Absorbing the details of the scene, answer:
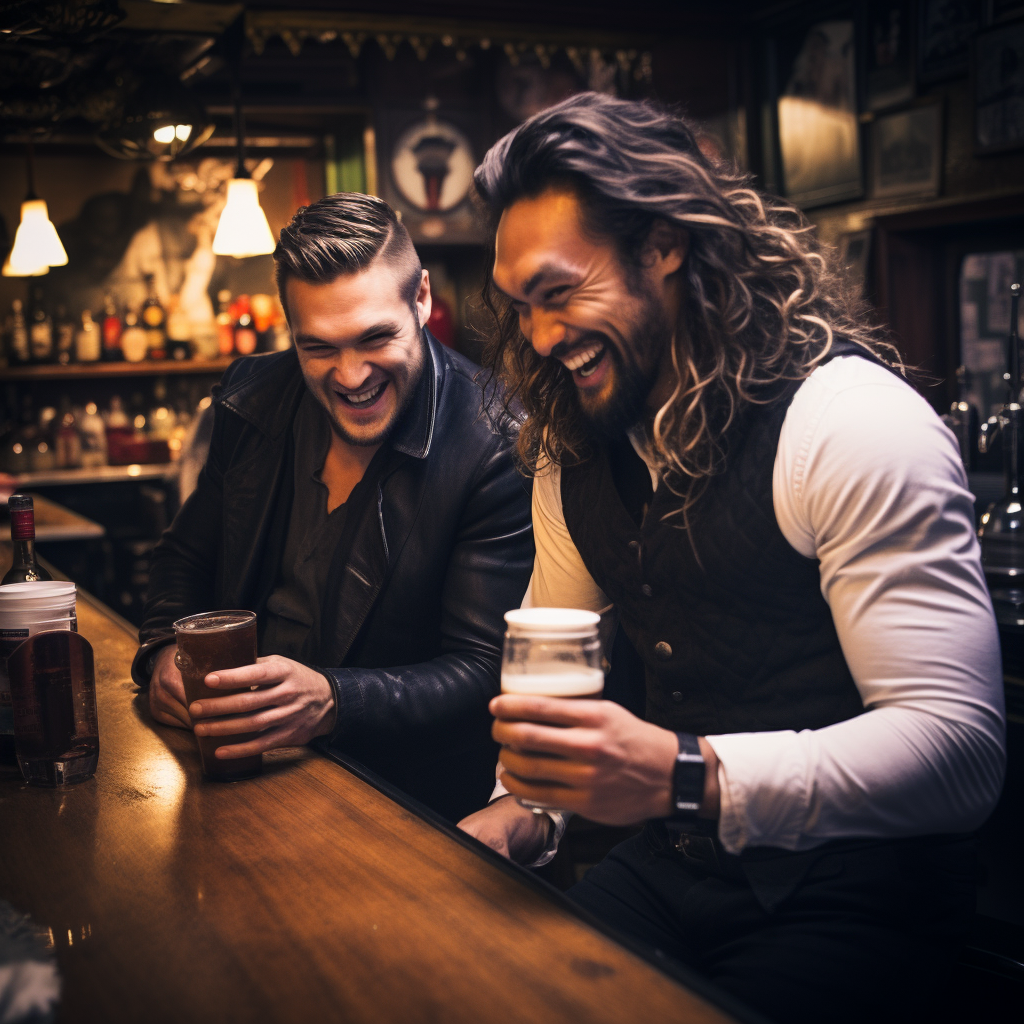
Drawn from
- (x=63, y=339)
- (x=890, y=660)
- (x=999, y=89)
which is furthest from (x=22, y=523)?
(x=63, y=339)

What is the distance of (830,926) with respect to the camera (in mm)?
1139

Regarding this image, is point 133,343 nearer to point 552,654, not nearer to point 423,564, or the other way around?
point 423,564

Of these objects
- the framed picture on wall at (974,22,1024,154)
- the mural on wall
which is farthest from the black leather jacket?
the mural on wall

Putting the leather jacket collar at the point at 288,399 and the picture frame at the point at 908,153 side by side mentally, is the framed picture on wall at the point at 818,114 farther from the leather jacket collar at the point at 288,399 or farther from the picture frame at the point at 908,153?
the leather jacket collar at the point at 288,399

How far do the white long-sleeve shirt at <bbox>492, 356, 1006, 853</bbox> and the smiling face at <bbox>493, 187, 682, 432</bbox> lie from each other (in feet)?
0.85

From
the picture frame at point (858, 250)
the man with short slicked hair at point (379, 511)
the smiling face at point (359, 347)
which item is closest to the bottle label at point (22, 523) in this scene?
the man with short slicked hair at point (379, 511)

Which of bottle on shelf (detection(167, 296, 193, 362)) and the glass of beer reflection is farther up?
bottle on shelf (detection(167, 296, 193, 362))

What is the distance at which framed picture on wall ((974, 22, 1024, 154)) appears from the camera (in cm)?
386

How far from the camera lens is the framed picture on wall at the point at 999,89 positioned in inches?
152

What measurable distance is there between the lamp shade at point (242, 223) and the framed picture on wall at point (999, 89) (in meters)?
2.68

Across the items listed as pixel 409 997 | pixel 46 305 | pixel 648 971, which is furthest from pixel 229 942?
pixel 46 305

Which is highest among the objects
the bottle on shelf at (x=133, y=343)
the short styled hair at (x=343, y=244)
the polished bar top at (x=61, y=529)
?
the bottle on shelf at (x=133, y=343)

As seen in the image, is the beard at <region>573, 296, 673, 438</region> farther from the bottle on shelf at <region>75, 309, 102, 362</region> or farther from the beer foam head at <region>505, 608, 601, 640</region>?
the bottle on shelf at <region>75, 309, 102, 362</region>

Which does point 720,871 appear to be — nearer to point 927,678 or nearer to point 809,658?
point 809,658
